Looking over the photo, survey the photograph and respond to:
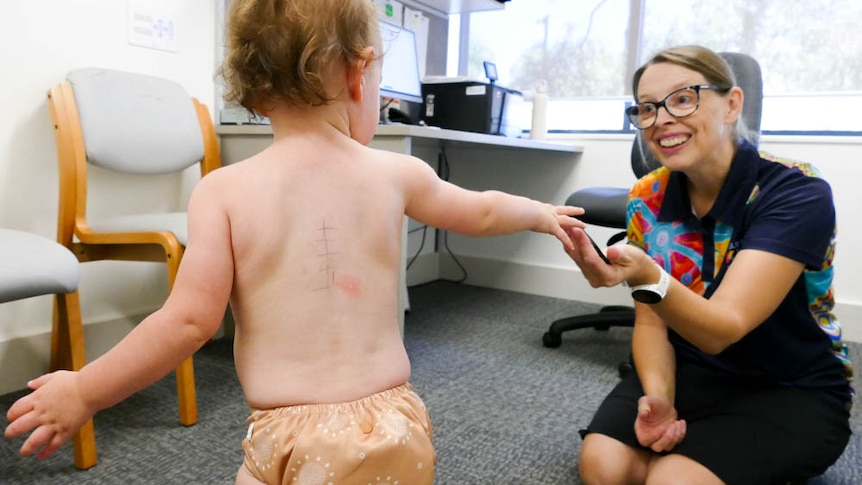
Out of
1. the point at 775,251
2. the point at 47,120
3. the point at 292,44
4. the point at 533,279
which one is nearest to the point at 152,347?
the point at 292,44

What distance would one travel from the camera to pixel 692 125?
1118 mm

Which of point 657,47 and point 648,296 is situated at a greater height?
point 657,47

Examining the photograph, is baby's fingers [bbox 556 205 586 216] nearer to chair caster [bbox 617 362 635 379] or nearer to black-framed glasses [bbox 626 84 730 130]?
black-framed glasses [bbox 626 84 730 130]

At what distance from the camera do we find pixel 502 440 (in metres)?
1.42

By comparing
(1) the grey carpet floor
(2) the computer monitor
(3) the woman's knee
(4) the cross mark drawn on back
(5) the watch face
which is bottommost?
(1) the grey carpet floor

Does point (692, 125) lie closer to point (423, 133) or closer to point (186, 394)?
point (423, 133)

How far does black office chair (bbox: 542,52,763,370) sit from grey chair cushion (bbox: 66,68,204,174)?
1.24 meters

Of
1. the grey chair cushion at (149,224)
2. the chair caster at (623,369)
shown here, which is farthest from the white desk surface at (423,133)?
the chair caster at (623,369)

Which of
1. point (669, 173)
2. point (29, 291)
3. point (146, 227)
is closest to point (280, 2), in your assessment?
point (29, 291)

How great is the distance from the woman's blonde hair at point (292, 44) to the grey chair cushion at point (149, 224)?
0.87 m

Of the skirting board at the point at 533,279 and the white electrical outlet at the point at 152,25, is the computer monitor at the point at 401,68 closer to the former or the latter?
the white electrical outlet at the point at 152,25

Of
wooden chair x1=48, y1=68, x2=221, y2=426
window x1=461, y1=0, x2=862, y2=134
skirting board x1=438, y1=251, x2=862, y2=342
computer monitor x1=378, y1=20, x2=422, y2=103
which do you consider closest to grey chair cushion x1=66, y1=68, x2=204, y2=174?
wooden chair x1=48, y1=68, x2=221, y2=426

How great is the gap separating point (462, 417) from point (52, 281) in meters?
0.94

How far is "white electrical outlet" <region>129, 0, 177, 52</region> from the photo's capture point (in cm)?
181
